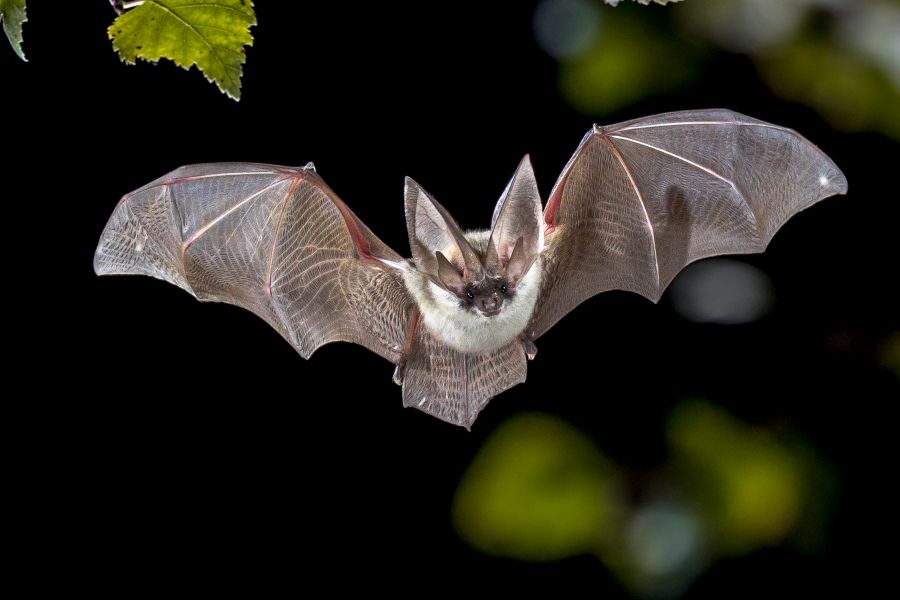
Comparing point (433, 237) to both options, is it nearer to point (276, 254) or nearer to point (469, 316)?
point (469, 316)

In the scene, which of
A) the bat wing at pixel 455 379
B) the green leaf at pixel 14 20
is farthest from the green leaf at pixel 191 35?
the bat wing at pixel 455 379

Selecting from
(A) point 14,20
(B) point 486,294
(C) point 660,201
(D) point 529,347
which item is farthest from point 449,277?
(A) point 14,20

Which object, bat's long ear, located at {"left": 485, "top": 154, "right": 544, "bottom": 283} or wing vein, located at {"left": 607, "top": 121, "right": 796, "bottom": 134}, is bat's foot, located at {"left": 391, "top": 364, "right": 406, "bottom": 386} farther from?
wing vein, located at {"left": 607, "top": 121, "right": 796, "bottom": 134}

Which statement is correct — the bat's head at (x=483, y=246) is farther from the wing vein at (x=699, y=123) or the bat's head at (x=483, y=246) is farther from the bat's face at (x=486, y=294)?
the wing vein at (x=699, y=123)

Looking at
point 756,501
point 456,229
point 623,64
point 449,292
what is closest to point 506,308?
point 449,292

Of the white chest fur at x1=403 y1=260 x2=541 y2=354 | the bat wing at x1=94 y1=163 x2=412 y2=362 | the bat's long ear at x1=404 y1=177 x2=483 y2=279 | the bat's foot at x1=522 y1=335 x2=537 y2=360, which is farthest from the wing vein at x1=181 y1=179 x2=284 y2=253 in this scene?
the bat's foot at x1=522 y1=335 x2=537 y2=360

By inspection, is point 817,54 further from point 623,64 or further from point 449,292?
point 449,292
